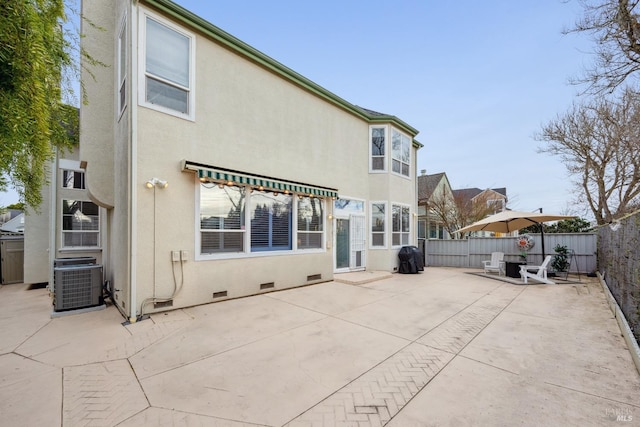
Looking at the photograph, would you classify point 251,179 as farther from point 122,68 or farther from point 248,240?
point 122,68

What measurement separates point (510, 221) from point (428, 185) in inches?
479

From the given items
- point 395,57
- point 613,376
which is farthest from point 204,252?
point 395,57

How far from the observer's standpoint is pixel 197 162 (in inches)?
257

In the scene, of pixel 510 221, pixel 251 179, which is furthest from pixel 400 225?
pixel 251 179

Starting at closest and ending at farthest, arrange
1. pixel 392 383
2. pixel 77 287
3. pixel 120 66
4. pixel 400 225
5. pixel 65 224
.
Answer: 1. pixel 392 383
2. pixel 77 287
3. pixel 120 66
4. pixel 65 224
5. pixel 400 225

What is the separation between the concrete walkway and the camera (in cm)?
268

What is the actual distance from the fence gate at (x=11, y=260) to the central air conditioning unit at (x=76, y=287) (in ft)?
21.5

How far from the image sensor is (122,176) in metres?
6.17

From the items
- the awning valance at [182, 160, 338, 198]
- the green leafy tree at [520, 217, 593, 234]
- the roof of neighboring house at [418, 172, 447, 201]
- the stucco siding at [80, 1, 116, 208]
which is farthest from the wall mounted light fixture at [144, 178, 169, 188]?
the roof of neighboring house at [418, 172, 447, 201]

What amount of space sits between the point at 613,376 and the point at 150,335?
703 cm

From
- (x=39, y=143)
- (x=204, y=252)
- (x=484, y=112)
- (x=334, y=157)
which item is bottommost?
(x=204, y=252)

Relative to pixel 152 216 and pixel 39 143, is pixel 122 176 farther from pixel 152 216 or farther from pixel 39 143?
pixel 39 143

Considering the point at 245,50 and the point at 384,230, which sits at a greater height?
the point at 245,50

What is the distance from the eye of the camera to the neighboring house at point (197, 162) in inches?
227
